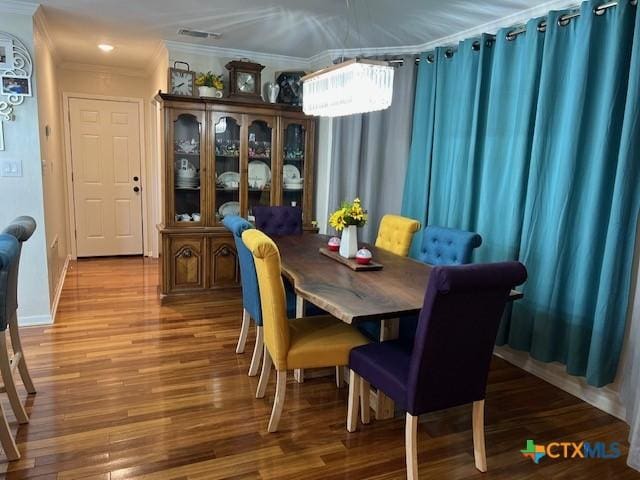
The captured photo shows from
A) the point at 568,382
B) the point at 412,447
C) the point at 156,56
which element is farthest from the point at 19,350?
the point at 156,56

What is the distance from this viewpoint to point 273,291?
7.26 feet

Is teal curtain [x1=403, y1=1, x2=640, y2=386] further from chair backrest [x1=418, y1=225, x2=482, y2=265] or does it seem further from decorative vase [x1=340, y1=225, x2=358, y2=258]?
decorative vase [x1=340, y1=225, x2=358, y2=258]

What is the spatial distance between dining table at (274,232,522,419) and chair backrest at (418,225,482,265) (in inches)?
8.9

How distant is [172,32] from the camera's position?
407 centimetres

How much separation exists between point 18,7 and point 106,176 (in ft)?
9.43

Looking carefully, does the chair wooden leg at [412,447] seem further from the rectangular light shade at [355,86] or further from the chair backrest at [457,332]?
the rectangular light shade at [355,86]

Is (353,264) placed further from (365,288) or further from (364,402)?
(364,402)

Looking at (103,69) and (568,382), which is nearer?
(568,382)

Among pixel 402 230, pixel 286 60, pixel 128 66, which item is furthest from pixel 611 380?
pixel 128 66

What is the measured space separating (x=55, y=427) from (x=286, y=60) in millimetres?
3922

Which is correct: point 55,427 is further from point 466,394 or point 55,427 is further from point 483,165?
point 483,165

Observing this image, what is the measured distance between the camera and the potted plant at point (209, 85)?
4.36 m

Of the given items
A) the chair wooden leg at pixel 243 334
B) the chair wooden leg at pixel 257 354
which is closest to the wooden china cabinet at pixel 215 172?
the chair wooden leg at pixel 243 334

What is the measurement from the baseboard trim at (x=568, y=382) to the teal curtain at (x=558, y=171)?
0.42ft
